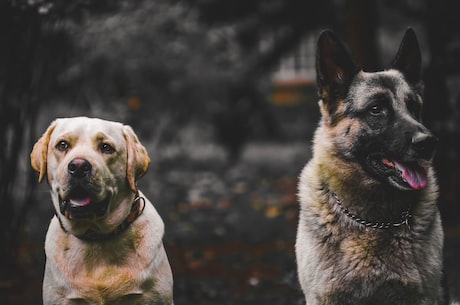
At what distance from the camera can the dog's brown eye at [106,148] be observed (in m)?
4.43

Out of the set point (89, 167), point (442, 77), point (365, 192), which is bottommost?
point (442, 77)

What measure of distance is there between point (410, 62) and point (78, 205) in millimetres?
2358

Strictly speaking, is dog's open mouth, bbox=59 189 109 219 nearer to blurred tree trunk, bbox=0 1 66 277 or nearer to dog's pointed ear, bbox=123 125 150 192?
dog's pointed ear, bbox=123 125 150 192

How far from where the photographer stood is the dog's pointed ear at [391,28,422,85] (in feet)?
15.9

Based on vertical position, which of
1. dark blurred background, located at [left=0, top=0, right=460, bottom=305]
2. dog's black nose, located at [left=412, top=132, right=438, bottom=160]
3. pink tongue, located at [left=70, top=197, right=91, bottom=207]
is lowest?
dark blurred background, located at [left=0, top=0, right=460, bottom=305]

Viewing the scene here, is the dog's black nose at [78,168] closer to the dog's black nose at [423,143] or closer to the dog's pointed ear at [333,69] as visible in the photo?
the dog's pointed ear at [333,69]

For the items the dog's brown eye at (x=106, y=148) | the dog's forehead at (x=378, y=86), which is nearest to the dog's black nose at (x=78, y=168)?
the dog's brown eye at (x=106, y=148)

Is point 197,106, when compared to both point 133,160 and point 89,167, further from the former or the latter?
point 89,167

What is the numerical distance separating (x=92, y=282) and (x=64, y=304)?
214mm

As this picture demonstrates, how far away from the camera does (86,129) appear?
4.43m

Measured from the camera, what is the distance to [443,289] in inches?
184

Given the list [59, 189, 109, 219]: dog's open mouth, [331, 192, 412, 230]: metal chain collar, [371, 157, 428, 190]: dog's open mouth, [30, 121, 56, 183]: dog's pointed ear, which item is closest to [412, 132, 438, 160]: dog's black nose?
[371, 157, 428, 190]: dog's open mouth

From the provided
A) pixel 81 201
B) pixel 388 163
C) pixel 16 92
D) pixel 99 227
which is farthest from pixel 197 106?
pixel 81 201

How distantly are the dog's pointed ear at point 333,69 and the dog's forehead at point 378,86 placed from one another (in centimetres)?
7
